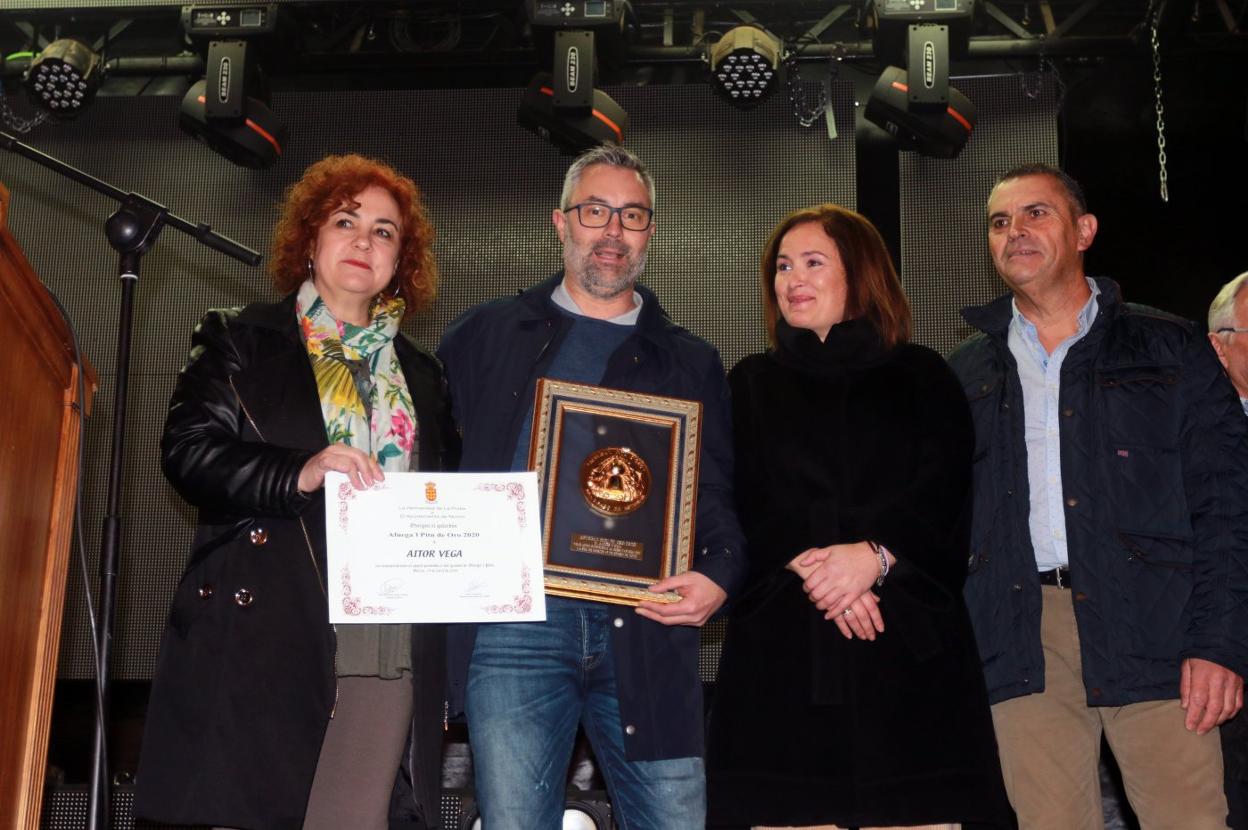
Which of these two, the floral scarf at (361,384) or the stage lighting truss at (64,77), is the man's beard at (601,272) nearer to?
the floral scarf at (361,384)

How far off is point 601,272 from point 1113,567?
1.41 metres

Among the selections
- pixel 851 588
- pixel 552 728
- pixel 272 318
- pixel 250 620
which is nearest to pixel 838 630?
pixel 851 588

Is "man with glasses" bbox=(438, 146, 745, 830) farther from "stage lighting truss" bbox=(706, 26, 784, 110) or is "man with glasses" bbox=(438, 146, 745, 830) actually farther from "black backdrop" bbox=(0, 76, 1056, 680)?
"black backdrop" bbox=(0, 76, 1056, 680)

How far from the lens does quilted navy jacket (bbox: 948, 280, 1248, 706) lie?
2947 millimetres

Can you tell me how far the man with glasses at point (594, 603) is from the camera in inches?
105

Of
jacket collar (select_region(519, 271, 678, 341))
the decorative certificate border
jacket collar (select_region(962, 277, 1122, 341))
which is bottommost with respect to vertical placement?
the decorative certificate border

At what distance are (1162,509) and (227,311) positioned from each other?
2260 mm

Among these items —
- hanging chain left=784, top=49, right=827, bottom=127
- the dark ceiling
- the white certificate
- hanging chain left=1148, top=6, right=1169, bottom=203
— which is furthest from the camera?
hanging chain left=784, top=49, right=827, bottom=127

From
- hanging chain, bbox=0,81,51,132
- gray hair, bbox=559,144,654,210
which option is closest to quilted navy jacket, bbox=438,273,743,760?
gray hair, bbox=559,144,654,210

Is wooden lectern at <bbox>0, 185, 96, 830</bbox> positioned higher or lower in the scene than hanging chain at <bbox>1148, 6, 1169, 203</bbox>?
lower

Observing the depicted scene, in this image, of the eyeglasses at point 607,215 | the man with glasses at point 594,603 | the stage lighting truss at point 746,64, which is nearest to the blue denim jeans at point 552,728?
the man with glasses at point 594,603

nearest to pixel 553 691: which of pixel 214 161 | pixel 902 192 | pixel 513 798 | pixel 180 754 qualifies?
pixel 513 798

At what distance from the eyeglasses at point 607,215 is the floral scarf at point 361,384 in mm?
539

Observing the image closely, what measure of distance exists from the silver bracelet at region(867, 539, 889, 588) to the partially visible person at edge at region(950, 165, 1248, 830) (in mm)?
481
